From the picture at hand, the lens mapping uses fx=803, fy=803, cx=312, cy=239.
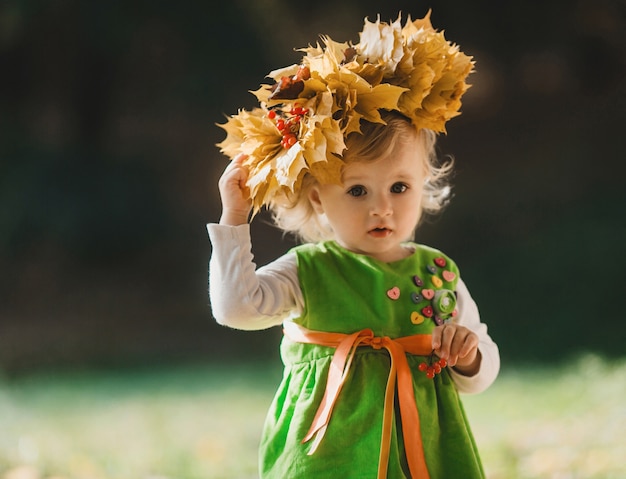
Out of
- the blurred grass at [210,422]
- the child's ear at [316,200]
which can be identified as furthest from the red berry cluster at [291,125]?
the blurred grass at [210,422]

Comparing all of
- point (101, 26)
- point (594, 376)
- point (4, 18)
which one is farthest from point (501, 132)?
point (4, 18)

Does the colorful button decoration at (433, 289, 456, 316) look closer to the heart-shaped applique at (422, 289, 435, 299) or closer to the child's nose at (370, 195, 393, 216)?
the heart-shaped applique at (422, 289, 435, 299)

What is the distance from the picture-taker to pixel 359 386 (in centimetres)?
113

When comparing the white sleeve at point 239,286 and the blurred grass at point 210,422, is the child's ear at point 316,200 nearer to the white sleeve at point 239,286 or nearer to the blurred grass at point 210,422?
the white sleeve at point 239,286

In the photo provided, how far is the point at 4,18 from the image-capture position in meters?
2.52

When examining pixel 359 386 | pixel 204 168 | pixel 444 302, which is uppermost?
pixel 204 168

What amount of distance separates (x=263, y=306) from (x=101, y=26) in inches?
70.1

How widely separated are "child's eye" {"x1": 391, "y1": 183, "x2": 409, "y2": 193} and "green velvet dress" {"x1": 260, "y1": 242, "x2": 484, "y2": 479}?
0.36ft

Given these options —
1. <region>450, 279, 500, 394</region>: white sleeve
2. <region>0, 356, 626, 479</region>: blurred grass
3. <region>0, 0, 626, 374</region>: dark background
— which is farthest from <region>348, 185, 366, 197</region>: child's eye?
<region>0, 0, 626, 374</region>: dark background

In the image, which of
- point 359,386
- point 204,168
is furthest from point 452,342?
point 204,168

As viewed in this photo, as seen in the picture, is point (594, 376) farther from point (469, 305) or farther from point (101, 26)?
point (101, 26)

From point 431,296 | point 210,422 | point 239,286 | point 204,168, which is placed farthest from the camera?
point 204,168

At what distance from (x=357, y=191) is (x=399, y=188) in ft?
0.21

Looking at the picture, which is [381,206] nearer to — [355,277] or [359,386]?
[355,277]
